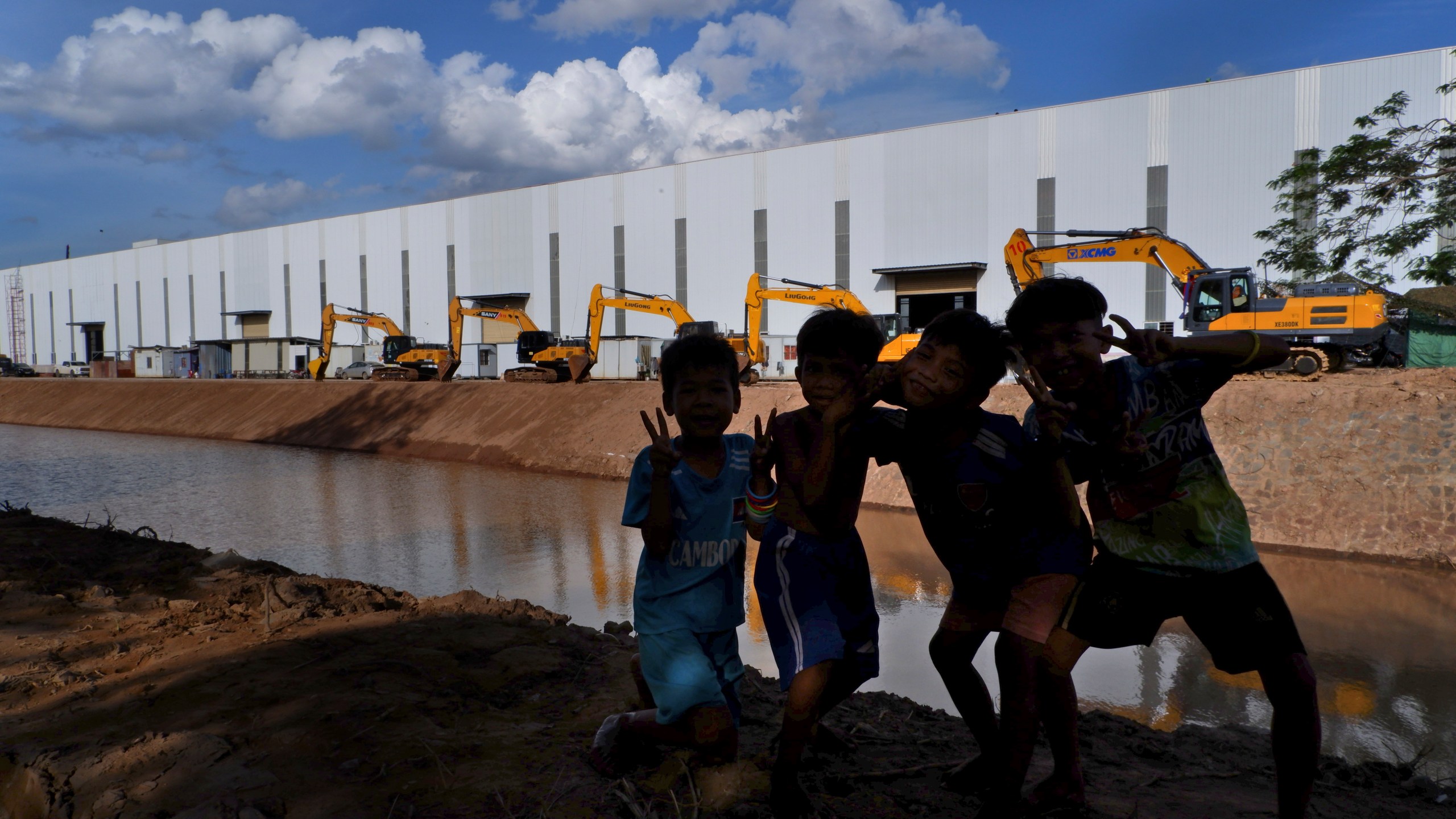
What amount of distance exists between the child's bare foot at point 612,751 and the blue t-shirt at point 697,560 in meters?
0.33

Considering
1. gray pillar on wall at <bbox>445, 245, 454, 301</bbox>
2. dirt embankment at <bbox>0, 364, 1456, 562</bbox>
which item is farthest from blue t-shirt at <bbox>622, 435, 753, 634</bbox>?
gray pillar on wall at <bbox>445, 245, 454, 301</bbox>

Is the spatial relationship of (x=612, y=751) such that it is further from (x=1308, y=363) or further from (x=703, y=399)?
(x=1308, y=363)

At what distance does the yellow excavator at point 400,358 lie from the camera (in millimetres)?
33438

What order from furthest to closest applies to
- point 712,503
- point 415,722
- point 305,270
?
point 305,270 < point 415,722 < point 712,503

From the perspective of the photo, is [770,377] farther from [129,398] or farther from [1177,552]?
[1177,552]

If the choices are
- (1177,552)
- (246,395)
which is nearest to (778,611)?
(1177,552)

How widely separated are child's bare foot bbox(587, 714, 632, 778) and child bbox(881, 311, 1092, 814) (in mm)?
1113

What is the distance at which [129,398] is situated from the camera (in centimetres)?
3108

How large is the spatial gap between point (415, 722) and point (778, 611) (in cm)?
155

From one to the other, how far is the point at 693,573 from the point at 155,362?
62.1m

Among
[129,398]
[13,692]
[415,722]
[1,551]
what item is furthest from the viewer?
[129,398]

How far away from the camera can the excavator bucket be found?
26.9 meters

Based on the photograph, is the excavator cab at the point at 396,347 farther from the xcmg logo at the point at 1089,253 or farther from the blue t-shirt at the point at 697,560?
the blue t-shirt at the point at 697,560

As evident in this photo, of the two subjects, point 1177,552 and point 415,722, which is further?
point 415,722
